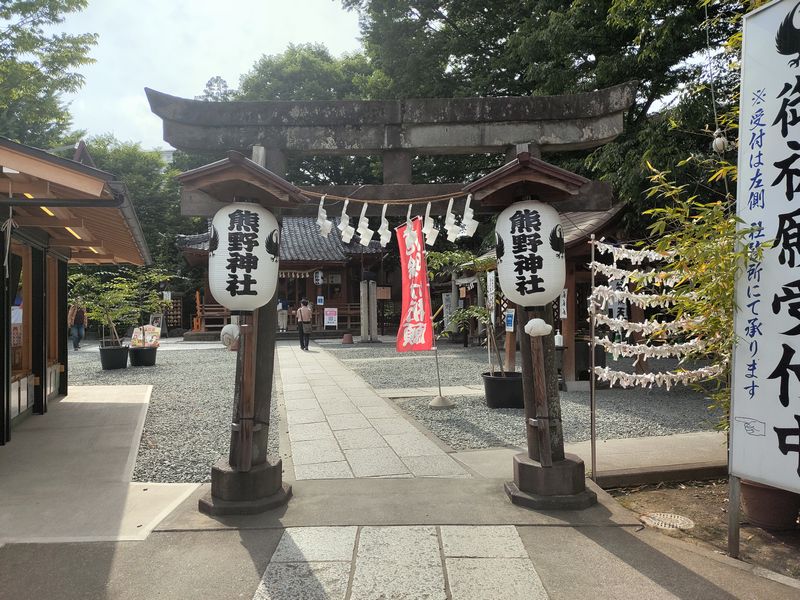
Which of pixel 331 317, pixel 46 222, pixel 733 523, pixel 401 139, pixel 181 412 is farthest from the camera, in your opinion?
pixel 331 317

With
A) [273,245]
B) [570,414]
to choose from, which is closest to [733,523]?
[273,245]

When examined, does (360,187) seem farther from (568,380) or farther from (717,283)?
(568,380)

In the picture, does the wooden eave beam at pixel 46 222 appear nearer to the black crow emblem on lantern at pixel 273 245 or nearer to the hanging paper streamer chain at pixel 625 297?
the black crow emblem on lantern at pixel 273 245

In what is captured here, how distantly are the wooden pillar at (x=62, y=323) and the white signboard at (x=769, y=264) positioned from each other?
33.9 ft

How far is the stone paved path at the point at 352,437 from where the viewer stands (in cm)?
554

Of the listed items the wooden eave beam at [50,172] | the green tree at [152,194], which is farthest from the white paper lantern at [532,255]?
the green tree at [152,194]

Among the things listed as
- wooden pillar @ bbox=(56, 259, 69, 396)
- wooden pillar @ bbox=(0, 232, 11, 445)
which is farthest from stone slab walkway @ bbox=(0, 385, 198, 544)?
wooden pillar @ bbox=(56, 259, 69, 396)

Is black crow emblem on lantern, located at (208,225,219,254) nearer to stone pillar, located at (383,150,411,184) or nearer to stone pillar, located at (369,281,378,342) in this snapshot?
stone pillar, located at (383,150,411,184)

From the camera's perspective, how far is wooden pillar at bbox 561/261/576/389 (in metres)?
10.2

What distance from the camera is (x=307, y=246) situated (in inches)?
1102

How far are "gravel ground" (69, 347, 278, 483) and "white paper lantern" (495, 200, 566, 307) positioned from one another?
364 centimetres

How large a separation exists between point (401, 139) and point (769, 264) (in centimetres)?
354

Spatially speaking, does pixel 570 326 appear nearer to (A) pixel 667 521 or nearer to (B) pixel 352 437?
(B) pixel 352 437

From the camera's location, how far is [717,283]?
380 centimetres
